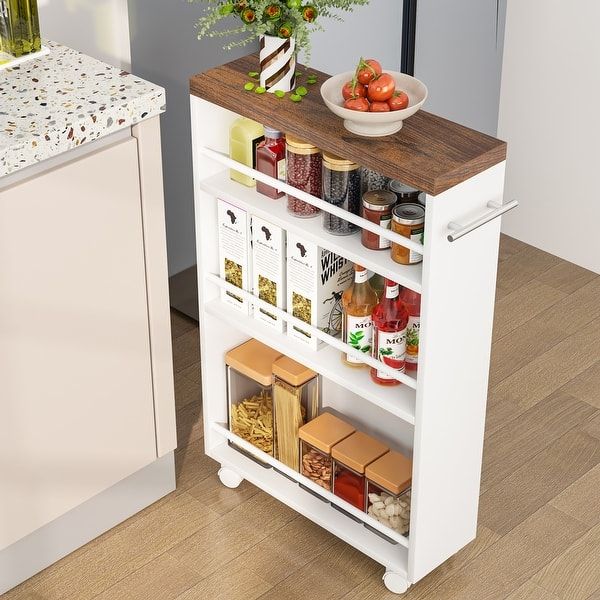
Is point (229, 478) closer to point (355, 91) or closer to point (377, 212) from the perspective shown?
point (377, 212)

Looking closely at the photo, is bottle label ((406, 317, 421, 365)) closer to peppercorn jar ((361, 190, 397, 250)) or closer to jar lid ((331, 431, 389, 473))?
peppercorn jar ((361, 190, 397, 250))

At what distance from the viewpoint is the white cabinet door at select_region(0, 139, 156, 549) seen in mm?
2152

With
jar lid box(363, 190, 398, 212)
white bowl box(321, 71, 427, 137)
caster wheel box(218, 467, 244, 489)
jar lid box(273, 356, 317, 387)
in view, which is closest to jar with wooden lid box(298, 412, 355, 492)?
jar lid box(273, 356, 317, 387)

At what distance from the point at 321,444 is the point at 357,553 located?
0.27 m

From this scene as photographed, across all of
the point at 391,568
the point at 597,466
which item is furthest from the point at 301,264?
the point at 597,466

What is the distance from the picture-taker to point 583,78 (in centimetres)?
333

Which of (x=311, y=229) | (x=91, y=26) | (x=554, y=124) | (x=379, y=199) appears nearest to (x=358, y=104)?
(x=379, y=199)

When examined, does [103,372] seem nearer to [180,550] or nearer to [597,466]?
[180,550]

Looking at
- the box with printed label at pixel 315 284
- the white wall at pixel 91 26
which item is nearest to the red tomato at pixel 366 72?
the box with printed label at pixel 315 284

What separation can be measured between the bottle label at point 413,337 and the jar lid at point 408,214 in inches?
8.4

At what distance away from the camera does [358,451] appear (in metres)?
2.44

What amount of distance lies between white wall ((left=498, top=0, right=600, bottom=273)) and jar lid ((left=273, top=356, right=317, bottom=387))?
4.37 feet

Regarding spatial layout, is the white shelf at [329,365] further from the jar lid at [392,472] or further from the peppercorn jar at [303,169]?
the peppercorn jar at [303,169]

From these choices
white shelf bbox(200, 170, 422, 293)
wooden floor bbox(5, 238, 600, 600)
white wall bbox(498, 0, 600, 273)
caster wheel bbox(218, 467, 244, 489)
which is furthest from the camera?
white wall bbox(498, 0, 600, 273)
